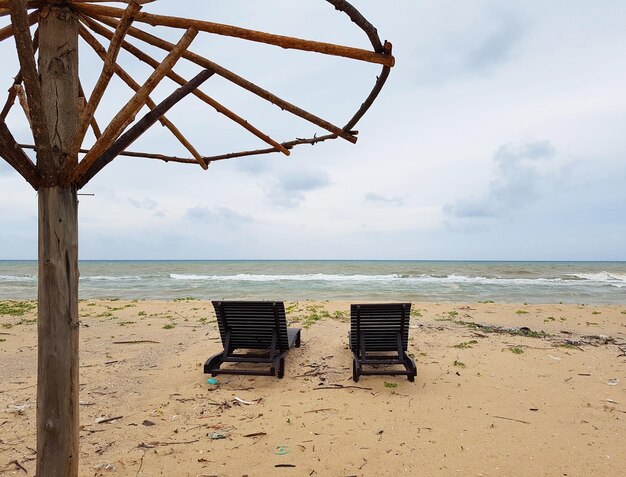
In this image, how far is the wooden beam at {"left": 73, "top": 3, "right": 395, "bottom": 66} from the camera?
203 cm

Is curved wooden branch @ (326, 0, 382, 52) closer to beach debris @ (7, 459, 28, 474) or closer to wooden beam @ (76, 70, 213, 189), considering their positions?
wooden beam @ (76, 70, 213, 189)

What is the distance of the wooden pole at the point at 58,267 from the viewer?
2072mm

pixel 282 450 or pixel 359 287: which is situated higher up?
pixel 282 450

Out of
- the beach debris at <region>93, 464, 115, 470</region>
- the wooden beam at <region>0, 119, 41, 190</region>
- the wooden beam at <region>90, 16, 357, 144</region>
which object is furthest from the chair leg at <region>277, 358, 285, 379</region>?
the wooden beam at <region>0, 119, 41, 190</region>

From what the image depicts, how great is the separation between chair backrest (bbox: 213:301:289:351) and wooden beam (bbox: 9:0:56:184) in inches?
154

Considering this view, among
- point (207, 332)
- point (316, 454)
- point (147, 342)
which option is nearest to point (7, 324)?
point (147, 342)

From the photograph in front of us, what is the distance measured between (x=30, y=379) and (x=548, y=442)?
6.39 m

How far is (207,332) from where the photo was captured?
8.92 meters

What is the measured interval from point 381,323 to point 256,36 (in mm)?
4576

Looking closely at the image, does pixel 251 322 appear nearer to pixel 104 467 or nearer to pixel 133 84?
pixel 104 467

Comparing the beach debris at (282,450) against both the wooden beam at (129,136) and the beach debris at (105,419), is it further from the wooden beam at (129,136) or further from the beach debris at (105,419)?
the wooden beam at (129,136)

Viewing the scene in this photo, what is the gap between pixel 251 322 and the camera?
5867mm

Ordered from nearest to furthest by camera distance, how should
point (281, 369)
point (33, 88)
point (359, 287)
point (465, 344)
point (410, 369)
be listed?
point (33, 88) < point (410, 369) < point (281, 369) < point (465, 344) < point (359, 287)

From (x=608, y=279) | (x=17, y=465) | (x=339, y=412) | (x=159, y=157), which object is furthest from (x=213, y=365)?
(x=608, y=279)
